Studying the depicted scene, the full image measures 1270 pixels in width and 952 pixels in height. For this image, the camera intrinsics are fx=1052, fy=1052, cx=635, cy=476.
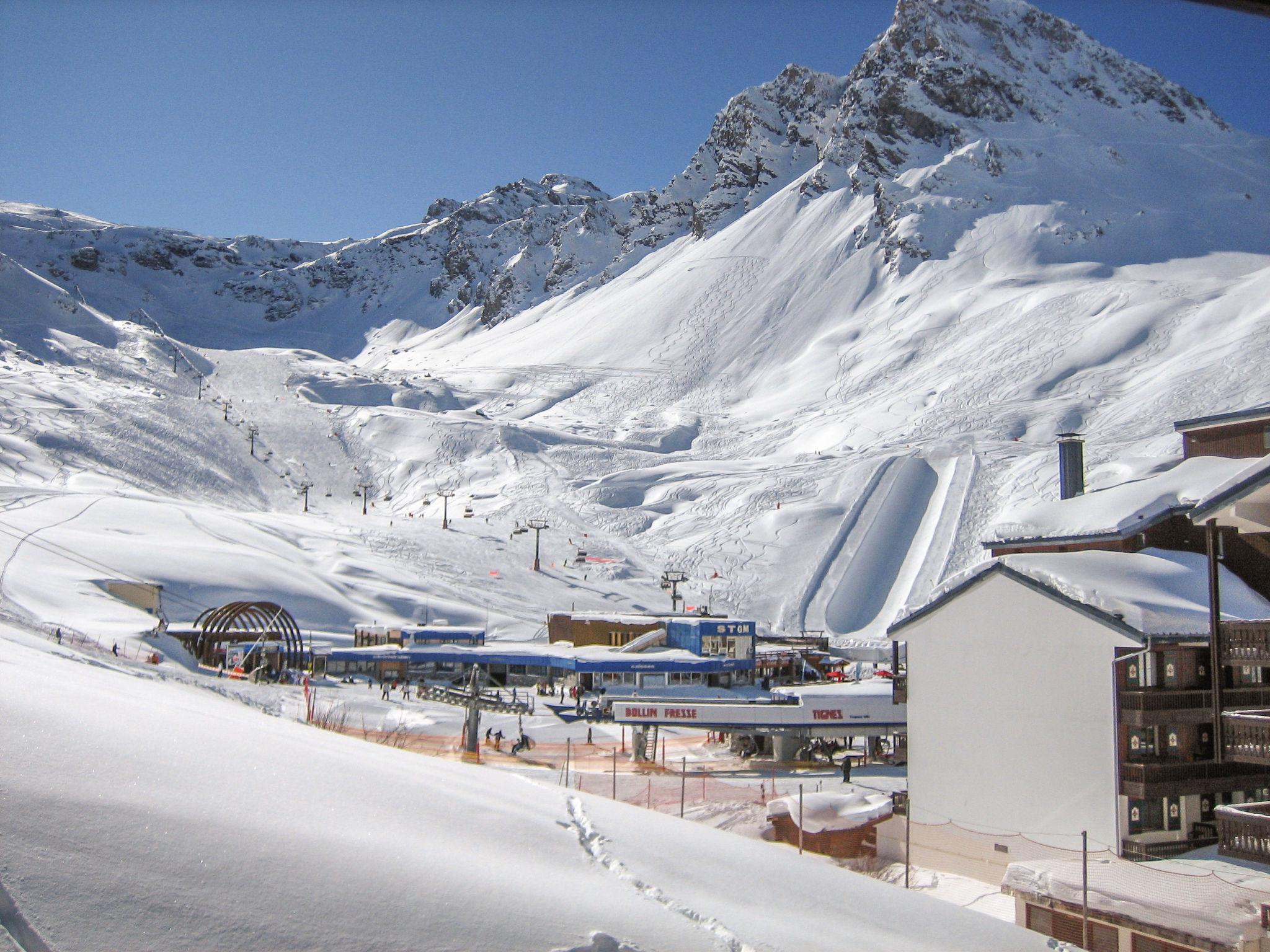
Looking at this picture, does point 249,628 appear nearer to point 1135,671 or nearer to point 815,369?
point 1135,671

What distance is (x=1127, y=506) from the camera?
2530cm

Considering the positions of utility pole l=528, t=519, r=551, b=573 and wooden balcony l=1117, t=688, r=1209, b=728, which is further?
utility pole l=528, t=519, r=551, b=573

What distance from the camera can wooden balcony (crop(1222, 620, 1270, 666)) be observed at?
15.6 m

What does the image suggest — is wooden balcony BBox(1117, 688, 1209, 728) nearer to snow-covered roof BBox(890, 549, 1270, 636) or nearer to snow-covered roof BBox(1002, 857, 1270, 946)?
snow-covered roof BBox(890, 549, 1270, 636)

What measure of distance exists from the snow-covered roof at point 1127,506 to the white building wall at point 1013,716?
4.67 meters

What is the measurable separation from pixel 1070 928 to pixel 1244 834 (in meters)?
2.75

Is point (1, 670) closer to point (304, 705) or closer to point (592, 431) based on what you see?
point (304, 705)

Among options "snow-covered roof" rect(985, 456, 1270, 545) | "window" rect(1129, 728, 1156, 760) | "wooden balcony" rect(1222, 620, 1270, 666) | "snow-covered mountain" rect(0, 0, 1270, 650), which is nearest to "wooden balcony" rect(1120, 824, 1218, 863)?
"window" rect(1129, 728, 1156, 760)

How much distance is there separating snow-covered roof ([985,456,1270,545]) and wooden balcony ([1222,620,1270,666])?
23.4ft

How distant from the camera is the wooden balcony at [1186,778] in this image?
18.9 metres

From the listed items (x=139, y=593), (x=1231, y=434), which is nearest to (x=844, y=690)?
(x=1231, y=434)

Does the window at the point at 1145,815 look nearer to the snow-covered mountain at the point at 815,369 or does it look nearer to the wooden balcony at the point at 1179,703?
the wooden balcony at the point at 1179,703

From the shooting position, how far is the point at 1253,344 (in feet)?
260

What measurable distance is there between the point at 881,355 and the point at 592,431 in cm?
3136
